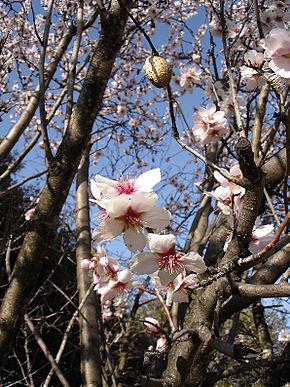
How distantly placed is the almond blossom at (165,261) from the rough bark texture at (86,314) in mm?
1457

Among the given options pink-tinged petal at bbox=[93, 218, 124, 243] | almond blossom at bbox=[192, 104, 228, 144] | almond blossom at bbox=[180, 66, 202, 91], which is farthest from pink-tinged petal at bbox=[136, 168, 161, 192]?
almond blossom at bbox=[180, 66, 202, 91]

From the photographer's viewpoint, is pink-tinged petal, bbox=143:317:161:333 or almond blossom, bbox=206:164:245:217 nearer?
almond blossom, bbox=206:164:245:217

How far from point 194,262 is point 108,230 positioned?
249 mm

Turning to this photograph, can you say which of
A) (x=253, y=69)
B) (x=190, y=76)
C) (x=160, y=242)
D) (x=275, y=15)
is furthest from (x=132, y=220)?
(x=190, y=76)

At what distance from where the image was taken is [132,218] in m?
0.99

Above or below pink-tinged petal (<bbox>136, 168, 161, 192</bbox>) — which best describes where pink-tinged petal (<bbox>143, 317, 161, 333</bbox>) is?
below

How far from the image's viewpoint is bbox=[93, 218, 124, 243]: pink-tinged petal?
1000mm

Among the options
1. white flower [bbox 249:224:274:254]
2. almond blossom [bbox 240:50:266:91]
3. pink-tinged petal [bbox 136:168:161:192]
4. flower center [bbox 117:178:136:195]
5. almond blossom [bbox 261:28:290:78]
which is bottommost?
flower center [bbox 117:178:136:195]

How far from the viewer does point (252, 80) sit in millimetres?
2018

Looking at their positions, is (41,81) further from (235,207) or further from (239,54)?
(239,54)

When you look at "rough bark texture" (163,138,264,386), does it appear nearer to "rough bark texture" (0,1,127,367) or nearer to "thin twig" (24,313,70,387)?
"rough bark texture" (0,1,127,367)

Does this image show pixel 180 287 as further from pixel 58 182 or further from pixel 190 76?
pixel 190 76

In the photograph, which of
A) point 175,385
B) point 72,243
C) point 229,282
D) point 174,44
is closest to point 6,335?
point 175,385

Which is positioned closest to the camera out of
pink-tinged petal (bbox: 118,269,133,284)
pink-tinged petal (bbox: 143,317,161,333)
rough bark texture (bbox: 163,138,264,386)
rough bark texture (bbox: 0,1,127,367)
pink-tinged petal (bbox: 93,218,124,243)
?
rough bark texture (bbox: 163,138,264,386)
